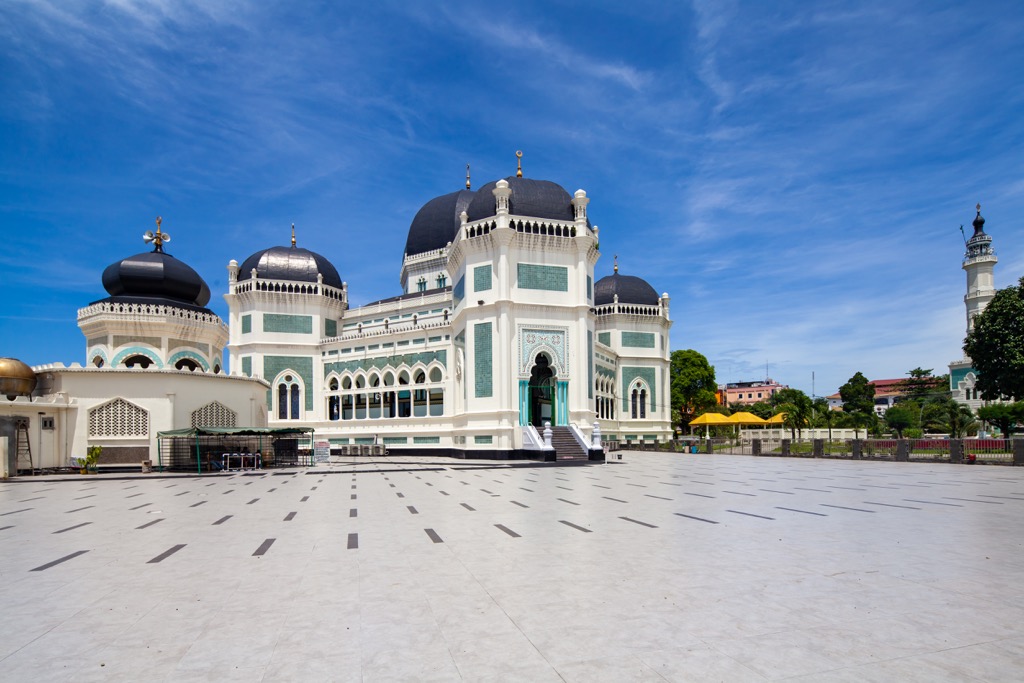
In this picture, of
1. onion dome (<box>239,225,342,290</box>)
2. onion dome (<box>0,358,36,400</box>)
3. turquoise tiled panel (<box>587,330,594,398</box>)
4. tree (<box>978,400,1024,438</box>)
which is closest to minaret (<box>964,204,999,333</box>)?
tree (<box>978,400,1024,438</box>)

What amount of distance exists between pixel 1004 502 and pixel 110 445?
30.1 meters

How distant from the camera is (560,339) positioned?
37.2m

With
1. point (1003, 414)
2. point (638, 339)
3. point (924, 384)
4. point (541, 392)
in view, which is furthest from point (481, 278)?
point (924, 384)

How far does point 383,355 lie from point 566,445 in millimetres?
16024

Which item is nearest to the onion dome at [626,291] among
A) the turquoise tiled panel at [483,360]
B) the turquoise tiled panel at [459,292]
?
the turquoise tiled panel at [459,292]

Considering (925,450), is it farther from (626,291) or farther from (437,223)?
(437,223)

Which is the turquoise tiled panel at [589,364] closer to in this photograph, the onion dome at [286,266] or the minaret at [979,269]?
the onion dome at [286,266]

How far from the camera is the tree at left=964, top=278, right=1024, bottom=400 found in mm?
41938

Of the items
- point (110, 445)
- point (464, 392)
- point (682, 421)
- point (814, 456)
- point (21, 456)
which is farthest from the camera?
point (682, 421)

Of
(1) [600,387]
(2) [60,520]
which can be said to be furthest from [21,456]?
(1) [600,387]

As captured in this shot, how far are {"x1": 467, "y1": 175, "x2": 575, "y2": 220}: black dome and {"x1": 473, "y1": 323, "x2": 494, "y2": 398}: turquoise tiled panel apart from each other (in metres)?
6.74

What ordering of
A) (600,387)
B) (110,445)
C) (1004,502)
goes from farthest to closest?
(600,387) < (110,445) < (1004,502)

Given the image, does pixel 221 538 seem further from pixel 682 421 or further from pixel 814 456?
pixel 682 421

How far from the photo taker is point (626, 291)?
187 feet
